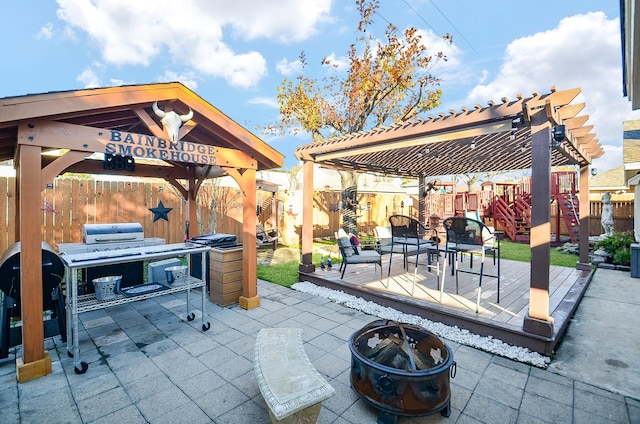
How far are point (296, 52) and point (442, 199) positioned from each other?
9.22 m

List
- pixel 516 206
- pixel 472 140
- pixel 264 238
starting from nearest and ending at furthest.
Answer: pixel 472 140 → pixel 264 238 → pixel 516 206

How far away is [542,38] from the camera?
1004 centimetres

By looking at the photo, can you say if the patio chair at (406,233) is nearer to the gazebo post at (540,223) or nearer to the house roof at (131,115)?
the gazebo post at (540,223)

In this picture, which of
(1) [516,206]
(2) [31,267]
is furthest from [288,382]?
(1) [516,206]

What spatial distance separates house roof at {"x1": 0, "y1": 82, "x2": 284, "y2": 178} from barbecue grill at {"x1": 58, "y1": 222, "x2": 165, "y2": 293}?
3.37 feet

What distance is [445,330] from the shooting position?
3381 mm

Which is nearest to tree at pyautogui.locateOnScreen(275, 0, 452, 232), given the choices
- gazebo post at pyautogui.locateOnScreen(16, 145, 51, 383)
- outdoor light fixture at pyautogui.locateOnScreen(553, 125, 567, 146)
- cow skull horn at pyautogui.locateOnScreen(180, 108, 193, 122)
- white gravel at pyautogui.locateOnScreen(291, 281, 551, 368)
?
white gravel at pyautogui.locateOnScreen(291, 281, 551, 368)

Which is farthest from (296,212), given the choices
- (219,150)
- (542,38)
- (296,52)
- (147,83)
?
(542,38)

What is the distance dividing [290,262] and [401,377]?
18.3 feet

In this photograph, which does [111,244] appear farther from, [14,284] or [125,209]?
[125,209]

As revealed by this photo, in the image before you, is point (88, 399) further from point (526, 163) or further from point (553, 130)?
point (526, 163)

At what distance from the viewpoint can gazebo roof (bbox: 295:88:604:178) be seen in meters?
3.05

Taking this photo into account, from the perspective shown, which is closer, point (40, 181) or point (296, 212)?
point (40, 181)

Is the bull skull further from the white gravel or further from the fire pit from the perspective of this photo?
the white gravel
